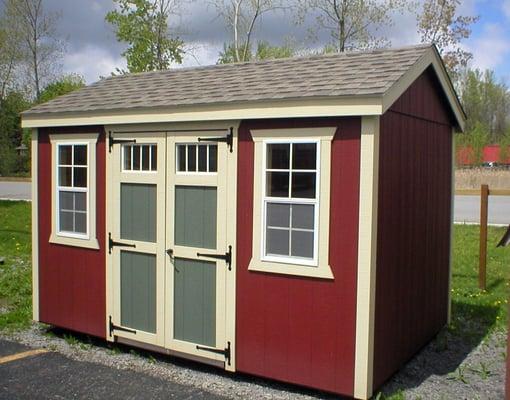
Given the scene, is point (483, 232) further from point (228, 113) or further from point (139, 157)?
point (139, 157)

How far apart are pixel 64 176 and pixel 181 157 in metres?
1.70

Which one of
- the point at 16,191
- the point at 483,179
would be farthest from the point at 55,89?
the point at 483,179

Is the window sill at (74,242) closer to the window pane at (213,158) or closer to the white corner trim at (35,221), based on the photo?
the white corner trim at (35,221)

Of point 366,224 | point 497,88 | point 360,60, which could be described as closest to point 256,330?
point 366,224

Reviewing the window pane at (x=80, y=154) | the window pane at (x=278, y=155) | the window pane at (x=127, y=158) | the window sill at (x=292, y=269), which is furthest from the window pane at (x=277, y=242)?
the window pane at (x=80, y=154)

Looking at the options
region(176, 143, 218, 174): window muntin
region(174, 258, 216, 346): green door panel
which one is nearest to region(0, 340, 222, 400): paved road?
region(174, 258, 216, 346): green door panel

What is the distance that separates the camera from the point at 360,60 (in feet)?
19.4

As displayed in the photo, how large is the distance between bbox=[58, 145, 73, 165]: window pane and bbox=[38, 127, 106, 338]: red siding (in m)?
0.18

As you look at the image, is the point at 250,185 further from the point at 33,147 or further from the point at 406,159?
the point at 33,147

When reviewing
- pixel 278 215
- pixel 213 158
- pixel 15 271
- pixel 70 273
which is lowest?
pixel 15 271

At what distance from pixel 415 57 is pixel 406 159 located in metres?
0.97

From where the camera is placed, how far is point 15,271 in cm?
1020

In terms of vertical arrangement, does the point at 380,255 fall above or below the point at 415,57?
below

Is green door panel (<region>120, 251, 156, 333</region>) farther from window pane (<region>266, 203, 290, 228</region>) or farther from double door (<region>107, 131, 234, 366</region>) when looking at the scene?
window pane (<region>266, 203, 290, 228</region>)
